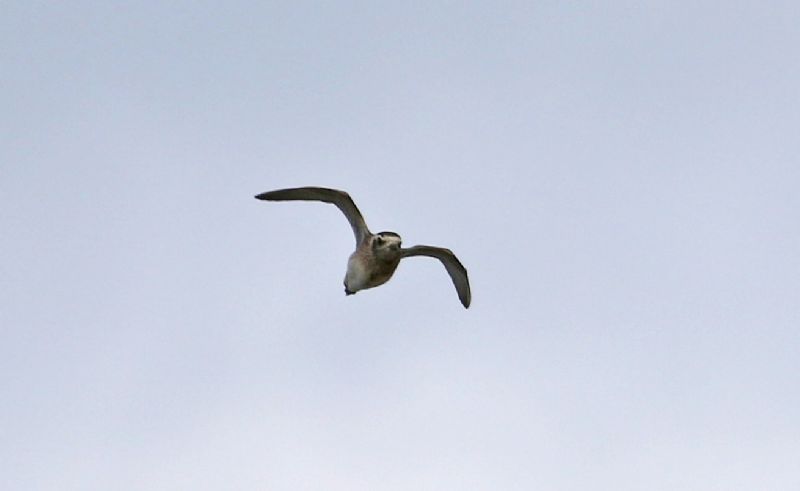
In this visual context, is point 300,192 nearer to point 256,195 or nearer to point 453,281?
point 256,195

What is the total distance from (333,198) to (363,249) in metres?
2.29

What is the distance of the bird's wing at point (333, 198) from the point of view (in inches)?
1305

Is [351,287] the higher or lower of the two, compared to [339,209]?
lower

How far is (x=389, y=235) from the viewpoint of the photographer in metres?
31.9

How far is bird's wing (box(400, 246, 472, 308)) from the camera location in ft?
115

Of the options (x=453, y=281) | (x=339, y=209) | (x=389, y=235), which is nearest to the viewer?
(x=389, y=235)

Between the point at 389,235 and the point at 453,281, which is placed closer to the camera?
the point at 389,235

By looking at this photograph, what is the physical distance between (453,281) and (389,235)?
6.37 m

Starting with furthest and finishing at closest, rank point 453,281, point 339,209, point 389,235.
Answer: point 453,281, point 339,209, point 389,235

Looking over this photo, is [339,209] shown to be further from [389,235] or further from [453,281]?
[453,281]

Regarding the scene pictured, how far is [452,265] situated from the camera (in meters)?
36.7

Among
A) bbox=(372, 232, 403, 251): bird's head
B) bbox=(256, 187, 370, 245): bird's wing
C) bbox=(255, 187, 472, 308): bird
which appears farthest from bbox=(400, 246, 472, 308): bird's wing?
bbox=(372, 232, 403, 251): bird's head

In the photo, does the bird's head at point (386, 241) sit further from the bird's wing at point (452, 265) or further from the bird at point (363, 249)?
the bird's wing at point (452, 265)

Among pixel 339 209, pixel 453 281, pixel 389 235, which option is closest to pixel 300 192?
pixel 339 209
